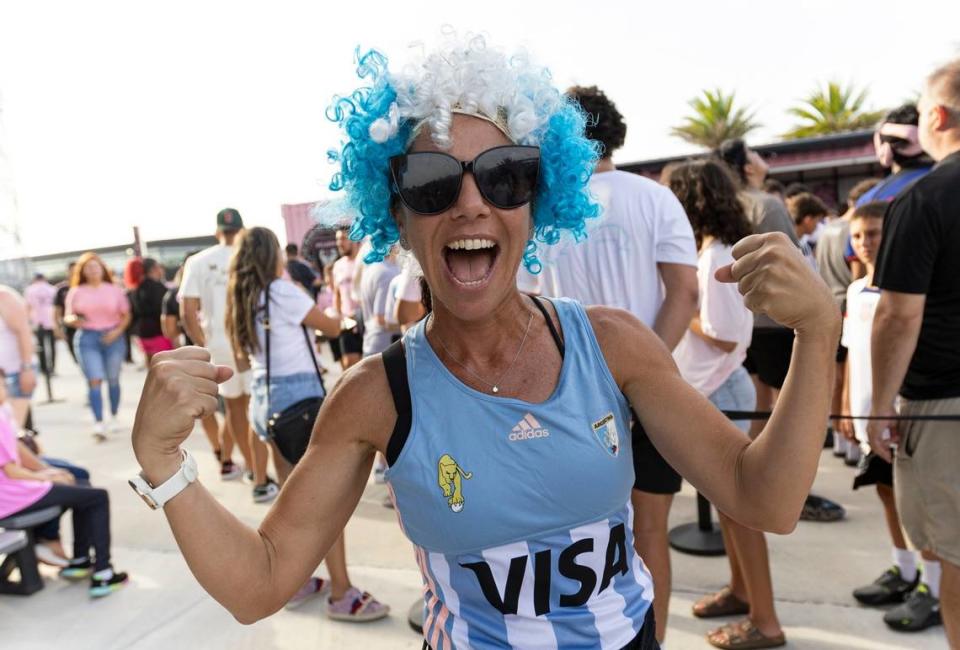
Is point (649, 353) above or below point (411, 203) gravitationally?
below

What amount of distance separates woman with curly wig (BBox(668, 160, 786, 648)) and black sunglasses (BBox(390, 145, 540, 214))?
1909mm

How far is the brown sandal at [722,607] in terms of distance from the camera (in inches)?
134

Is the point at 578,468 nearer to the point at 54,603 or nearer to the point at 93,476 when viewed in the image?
the point at 54,603

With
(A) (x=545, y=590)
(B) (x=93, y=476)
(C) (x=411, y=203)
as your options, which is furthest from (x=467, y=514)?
(B) (x=93, y=476)

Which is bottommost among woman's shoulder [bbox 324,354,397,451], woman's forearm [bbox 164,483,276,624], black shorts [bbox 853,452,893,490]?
black shorts [bbox 853,452,893,490]

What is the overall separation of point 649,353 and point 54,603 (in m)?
4.13

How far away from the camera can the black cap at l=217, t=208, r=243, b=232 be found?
5.71 metres

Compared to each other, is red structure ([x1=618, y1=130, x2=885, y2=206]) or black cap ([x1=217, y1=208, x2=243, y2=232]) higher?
red structure ([x1=618, y1=130, x2=885, y2=206])

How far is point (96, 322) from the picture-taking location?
7766 mm

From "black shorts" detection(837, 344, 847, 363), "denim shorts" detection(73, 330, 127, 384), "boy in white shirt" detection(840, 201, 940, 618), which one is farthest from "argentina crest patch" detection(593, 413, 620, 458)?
"denim shorts" detection(73, 330, 127, 384)

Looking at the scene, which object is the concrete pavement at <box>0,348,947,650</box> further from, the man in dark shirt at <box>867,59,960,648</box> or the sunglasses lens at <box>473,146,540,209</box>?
the sunglasses lens at <box>473,146,540,209</box>

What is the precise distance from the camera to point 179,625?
3752mm

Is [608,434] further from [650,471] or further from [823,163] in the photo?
[823,163]

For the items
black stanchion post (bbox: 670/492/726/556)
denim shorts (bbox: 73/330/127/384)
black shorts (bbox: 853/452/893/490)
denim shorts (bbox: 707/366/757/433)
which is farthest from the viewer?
denim shorts (bbox: 73/330/127/384)
